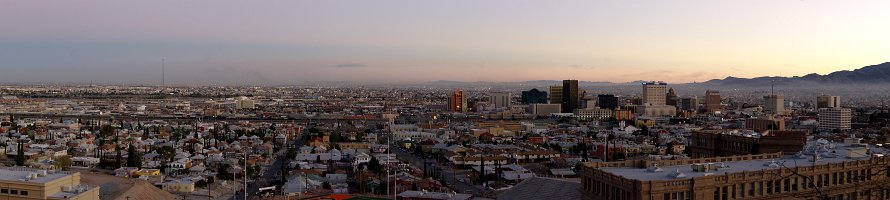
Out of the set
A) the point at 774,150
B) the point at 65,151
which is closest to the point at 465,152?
the point at 65,151

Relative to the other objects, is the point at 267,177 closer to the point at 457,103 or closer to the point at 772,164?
the point at 772,164

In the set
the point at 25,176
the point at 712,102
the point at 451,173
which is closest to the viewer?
the point at 25,176

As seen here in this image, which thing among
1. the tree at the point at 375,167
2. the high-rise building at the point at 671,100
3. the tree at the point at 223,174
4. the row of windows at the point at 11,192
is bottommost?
the tree at the point at 223,174

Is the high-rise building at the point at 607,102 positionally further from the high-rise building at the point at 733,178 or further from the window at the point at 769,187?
the window at the point at 769,187

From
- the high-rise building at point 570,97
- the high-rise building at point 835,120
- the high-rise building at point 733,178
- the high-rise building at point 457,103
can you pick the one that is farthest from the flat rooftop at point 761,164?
the high-rise building at point 570,97

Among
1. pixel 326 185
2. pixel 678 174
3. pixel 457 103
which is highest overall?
pixel 678 174

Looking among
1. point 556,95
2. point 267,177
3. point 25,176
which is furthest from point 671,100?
point 25,176
